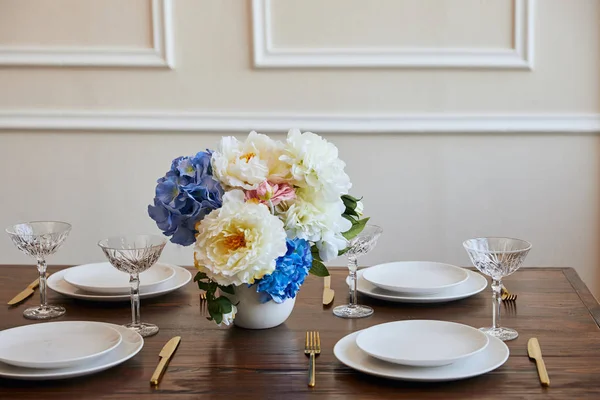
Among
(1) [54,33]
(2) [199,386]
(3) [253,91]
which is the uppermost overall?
(1) [54,33]

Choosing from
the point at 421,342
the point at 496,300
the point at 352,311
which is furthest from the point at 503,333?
the point at 352,311

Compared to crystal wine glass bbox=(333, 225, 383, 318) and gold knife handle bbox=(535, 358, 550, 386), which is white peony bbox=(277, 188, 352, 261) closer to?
crystal wine glass bbox=(333, 225, 383, 318)

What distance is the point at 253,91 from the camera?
270 centimetres

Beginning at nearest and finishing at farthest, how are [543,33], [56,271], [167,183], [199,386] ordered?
[199,386] → [167,183] → [56,271] → [543,33]

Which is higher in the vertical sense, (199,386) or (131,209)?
(131,209)

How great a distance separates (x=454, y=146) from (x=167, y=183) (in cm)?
154

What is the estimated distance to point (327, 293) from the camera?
65.4 inches

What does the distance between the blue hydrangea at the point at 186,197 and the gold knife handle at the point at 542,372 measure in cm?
59

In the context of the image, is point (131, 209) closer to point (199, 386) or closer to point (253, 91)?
point (253, 91)

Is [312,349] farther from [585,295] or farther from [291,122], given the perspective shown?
[291,122]

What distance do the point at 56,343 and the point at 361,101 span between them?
5.26ft

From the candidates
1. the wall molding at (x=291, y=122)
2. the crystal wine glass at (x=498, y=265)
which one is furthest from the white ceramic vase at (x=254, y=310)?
the wall molding at (x=291, y=122)

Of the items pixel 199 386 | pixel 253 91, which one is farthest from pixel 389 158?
pixel 199 386

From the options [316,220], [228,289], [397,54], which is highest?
[397,54]
